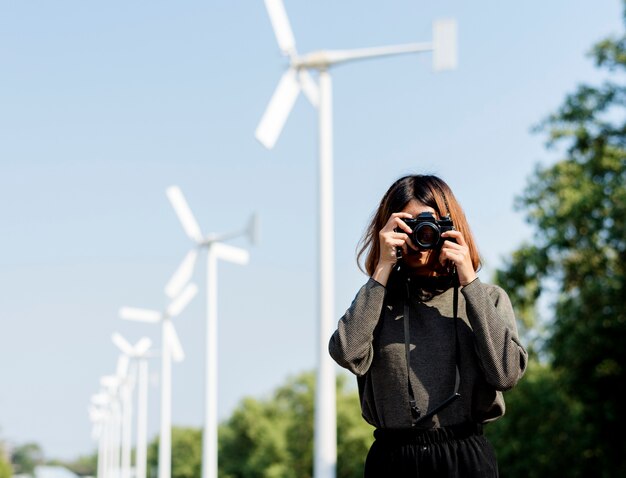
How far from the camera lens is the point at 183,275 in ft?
89.5

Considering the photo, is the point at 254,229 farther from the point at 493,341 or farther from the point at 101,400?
the point at 101,400

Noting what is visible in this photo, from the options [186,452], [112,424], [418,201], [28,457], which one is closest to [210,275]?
[418,201]

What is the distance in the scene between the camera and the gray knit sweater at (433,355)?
9.25 feet

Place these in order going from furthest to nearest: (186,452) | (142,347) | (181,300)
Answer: (186,452) → (142,347) → (181,300)

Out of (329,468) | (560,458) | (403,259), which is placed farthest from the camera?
(560,458)

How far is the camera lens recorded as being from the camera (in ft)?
9.56

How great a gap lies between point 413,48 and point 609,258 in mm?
10096

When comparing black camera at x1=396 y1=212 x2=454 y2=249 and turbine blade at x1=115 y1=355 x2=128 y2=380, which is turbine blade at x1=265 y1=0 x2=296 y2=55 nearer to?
black camera at x1=396 y1=212 x2=454 y2=249

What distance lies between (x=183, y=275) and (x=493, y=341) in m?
24.8

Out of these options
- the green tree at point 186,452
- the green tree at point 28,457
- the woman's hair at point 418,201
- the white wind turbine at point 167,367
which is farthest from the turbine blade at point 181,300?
the green tree at point 28,457

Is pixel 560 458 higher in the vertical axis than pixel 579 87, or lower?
lower

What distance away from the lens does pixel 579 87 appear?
2348 cm

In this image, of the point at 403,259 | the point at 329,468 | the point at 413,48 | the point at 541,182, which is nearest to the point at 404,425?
the point at 403,259

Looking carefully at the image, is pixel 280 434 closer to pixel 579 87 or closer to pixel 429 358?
pixel 579 87
